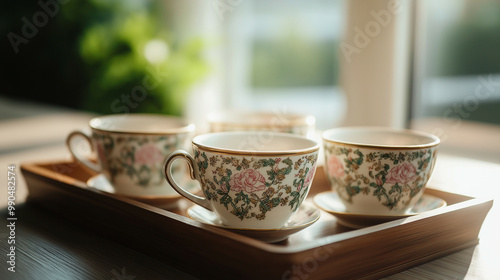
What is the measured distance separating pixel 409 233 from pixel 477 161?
63 centimetres

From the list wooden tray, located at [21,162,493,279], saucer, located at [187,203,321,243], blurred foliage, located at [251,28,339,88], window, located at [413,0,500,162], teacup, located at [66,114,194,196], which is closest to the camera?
wooden tray, located at [21,162,493,279]

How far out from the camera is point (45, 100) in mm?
3865

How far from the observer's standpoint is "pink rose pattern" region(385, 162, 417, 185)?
64 centimetres

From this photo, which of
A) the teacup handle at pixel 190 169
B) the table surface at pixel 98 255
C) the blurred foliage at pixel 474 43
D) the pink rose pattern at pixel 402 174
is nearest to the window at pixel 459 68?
the blurred foliage at pixel 474 43

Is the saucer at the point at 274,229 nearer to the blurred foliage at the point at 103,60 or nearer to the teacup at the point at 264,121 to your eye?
the teacup at the point at 264,121

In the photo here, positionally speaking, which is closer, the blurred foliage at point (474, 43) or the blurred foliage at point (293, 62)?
the blurred foliage at point (474, 43)

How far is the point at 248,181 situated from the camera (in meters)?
0.58

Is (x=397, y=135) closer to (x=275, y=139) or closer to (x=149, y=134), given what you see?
(x=275, y=139)

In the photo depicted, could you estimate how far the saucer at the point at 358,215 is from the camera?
66cm

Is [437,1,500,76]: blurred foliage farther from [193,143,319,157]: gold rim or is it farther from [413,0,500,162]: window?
[193,143,319,157]: gold rim

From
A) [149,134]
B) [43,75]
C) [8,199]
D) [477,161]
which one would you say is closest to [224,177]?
[149,134]

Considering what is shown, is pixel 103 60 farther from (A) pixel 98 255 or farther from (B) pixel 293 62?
(A) pixel 98 255

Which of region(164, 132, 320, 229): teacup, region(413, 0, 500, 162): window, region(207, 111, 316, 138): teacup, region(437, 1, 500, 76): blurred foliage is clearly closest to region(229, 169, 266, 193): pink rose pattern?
region(164, 132, 320, 229): teacup

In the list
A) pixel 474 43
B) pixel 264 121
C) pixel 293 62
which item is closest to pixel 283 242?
pixel 264 121
